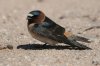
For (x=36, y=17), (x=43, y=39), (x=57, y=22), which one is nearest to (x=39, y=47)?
(x=43, y=39)

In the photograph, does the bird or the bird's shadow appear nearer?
the bird

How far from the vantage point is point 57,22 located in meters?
13.3

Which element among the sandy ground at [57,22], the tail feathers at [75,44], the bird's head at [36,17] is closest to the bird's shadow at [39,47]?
the sandy ground at [57,22]

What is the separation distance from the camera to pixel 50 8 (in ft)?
55.1

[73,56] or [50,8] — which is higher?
[50,8]

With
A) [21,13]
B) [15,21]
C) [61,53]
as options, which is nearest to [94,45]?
[61,53]

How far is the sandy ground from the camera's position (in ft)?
28.9

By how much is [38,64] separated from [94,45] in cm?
187

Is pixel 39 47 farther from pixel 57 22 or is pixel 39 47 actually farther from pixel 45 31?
pixel 57 22

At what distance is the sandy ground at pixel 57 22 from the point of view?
8.80 m

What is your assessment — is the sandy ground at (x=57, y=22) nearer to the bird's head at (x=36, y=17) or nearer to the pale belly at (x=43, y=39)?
the pale belly at (x=43, y=39)

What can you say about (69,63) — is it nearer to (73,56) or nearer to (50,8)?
(73,56)

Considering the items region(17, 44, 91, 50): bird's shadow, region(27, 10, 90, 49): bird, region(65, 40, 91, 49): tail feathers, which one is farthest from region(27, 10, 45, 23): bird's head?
region(65, 40, 91, 49): tail feathers

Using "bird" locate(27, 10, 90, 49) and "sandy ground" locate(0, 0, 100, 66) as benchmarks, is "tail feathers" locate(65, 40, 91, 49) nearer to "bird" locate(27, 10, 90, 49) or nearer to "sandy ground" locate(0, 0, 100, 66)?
"bird" locate(27, 10, 90, 49)
